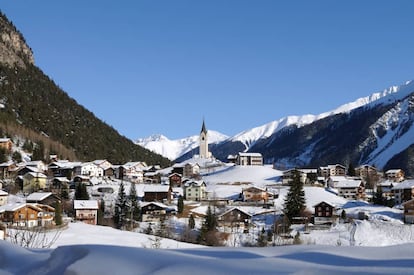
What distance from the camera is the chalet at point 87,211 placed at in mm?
34219

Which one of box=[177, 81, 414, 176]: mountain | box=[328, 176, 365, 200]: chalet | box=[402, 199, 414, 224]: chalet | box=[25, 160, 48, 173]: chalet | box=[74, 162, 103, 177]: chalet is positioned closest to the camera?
box=[402, 199, 414, 224]: chalet

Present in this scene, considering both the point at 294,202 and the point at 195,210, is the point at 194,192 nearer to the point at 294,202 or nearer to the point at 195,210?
the point at 195,210

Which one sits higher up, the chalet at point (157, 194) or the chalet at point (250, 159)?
the chalet at point (250, 159)

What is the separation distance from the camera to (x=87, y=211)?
1364 inches

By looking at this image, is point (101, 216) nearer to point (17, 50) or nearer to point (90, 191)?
point (90, 191)

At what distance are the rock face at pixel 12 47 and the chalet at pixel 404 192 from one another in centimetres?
6808

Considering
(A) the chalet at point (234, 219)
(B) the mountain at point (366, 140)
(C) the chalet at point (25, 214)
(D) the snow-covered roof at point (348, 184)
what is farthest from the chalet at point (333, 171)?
(B) the mountain at point (366, 140)

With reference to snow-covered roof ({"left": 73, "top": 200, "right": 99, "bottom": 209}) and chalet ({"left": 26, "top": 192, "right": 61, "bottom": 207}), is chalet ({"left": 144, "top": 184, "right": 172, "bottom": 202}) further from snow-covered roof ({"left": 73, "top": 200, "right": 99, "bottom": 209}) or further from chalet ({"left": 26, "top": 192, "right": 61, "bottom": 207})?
snow-covered roof ({"left": 73, "top": 200, "right": 99, "bottom": 209})

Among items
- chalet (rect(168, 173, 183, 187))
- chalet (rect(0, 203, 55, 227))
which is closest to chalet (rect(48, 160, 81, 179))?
chalet (rect(168, 173, 183, 187))

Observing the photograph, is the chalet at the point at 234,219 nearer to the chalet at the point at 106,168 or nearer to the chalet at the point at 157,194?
the chalet at the point at 157,194

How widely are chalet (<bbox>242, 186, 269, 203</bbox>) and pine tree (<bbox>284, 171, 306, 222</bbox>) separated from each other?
8.42m

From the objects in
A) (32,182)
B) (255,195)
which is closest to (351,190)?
(255,195)

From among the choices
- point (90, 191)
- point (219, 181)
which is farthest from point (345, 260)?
point (219, 181)

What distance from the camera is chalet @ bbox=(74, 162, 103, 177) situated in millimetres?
57372
